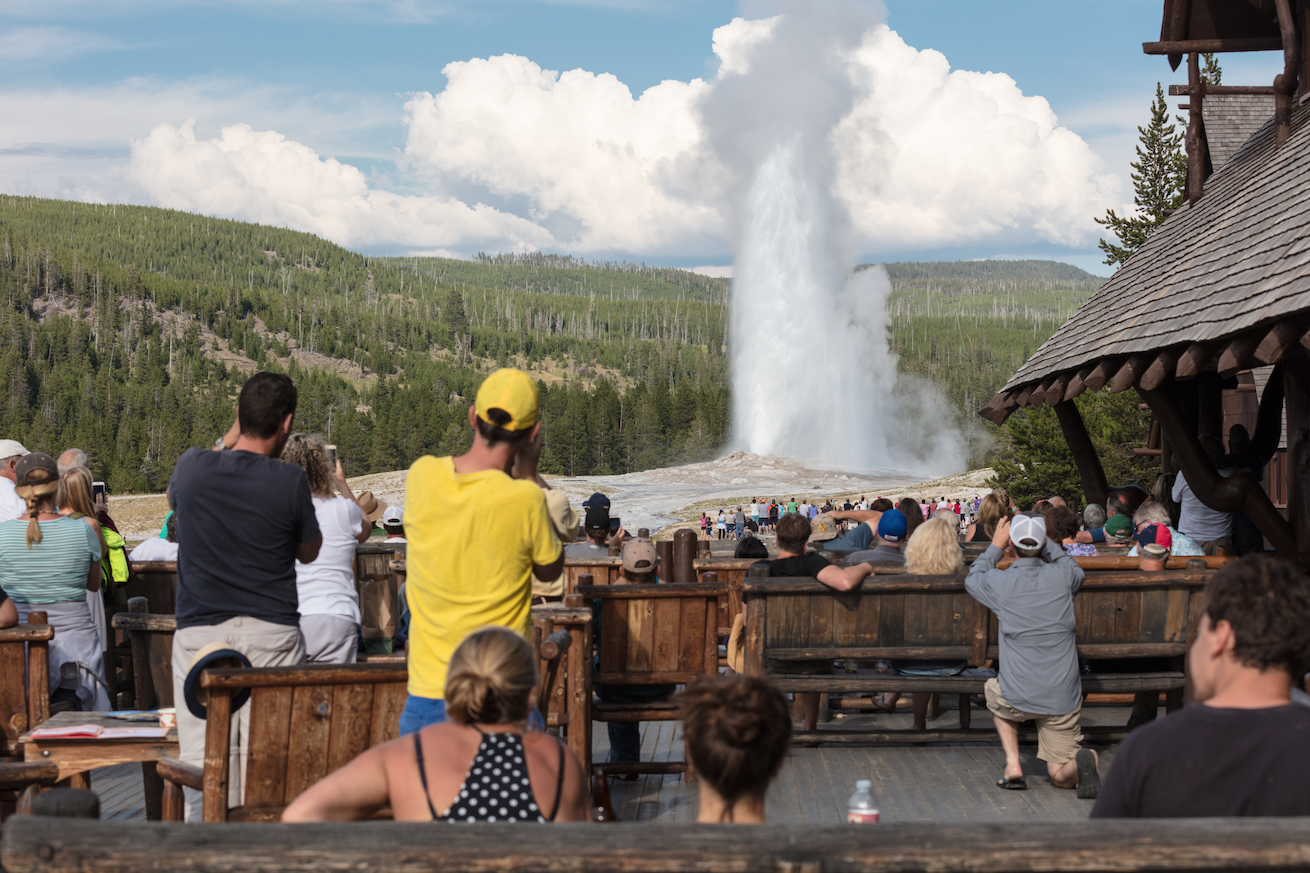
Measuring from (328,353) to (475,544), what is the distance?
154m

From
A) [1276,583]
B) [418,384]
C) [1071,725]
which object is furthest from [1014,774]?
[418,384]

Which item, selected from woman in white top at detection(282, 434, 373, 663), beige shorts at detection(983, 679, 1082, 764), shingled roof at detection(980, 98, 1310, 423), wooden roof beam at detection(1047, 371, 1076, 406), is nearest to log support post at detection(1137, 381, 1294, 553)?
shingled roof at detection(980, 98, 1310, 423)

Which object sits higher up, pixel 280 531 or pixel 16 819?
pixel 280 531

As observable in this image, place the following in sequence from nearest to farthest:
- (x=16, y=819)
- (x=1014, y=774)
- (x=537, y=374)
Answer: (x=16, y=819)
(x=1014, y=774)
(x=537, y=374)

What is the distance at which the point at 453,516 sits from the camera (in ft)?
11.5

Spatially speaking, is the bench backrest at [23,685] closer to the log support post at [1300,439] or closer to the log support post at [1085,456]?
the log support post at [1300,439]

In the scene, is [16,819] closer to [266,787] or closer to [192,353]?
[266,787]

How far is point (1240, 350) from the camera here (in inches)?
262

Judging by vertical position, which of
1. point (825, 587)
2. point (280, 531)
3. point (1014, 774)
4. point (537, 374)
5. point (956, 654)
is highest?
point (537, 374)

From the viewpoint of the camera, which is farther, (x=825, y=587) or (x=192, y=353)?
(x=192, y=353)

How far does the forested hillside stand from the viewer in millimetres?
101812

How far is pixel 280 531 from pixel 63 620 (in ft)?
7.37

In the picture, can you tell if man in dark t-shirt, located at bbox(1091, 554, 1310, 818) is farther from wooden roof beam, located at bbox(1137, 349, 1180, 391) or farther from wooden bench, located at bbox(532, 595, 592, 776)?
wooden roof beam, located at bbox(1137, 349, 1180, 391)

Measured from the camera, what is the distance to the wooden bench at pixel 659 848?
1.91 m
